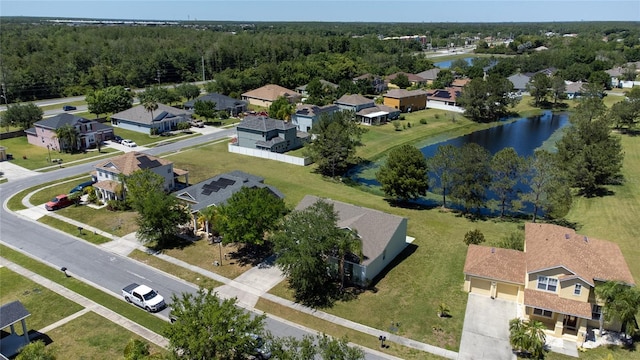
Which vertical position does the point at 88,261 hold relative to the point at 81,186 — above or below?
below

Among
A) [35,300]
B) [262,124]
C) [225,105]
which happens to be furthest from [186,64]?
[35,300]

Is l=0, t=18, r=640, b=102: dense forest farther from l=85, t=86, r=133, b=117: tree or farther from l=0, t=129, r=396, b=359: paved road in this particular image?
l=0, t=129, r=396, b=359: paved road

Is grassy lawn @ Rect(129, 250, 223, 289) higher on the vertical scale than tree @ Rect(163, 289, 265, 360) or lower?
lower

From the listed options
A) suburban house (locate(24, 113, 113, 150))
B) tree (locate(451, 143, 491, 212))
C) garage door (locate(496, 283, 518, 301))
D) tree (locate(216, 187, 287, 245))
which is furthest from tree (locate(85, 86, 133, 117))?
garage door (locate(496, 283, 518, 301))

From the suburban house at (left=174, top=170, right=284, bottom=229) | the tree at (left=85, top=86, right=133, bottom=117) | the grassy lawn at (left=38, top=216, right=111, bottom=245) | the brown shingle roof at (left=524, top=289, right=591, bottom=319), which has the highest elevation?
the tree at (left=85, top=86, right=133, bottom=117)

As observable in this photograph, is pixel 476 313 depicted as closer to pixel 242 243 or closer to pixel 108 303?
pixel 242 243

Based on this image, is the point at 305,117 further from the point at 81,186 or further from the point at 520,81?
the point at 520,81
